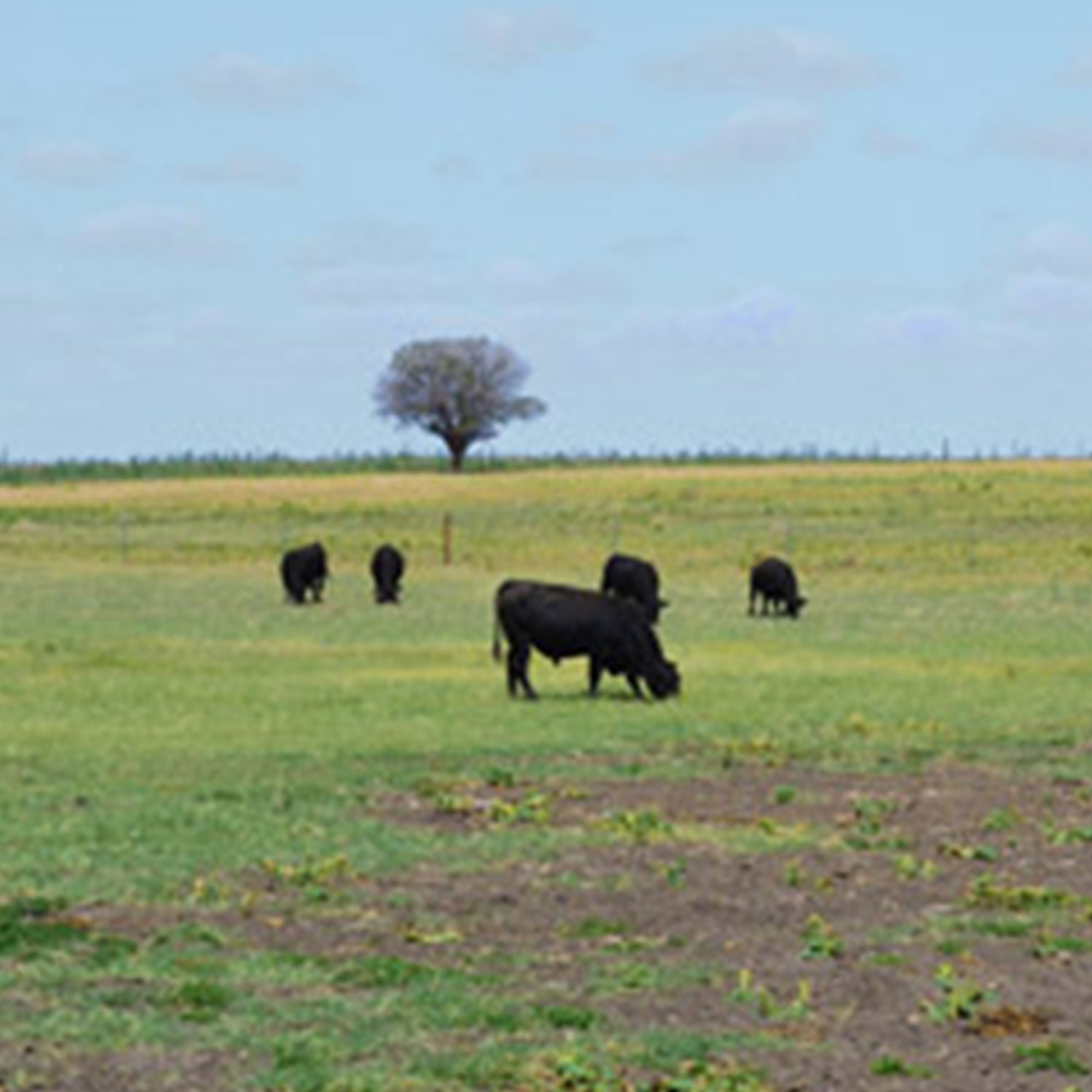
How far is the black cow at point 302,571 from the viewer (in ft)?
156

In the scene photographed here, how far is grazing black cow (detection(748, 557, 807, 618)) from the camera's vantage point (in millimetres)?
43344

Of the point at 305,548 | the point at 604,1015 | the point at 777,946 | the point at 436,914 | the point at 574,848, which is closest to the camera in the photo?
the point at 604,1015

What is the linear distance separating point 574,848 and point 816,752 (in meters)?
6.29

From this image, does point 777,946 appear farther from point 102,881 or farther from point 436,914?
point 102,881

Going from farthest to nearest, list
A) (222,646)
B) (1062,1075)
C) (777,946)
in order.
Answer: (222,646) < (777,946) < (1062,1075)

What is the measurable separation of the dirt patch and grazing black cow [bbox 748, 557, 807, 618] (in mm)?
24949

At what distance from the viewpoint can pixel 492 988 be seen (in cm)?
1111

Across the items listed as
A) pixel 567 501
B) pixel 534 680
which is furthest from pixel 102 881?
pixel 567 501

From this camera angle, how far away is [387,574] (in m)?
47.5

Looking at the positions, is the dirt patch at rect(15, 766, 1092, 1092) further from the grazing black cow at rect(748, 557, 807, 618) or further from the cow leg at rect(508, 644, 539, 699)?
the grazing black cow at rect(748, 557, 807, 618)

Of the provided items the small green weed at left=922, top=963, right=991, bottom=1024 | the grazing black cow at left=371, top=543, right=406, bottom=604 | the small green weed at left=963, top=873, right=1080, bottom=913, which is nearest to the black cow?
the grazing black cow at left=371, top=543, right=406, bottom=604

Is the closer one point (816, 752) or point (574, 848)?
point (574, 848)

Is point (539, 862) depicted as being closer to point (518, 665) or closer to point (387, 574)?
point (518, 665)

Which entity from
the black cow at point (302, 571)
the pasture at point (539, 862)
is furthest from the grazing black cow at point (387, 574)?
the pasture at point (539, 862)
